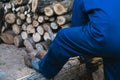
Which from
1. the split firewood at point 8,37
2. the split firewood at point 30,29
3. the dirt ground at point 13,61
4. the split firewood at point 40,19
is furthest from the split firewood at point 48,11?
the split firewood at point 8,37

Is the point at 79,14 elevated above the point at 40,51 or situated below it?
above

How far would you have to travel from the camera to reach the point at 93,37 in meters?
2.58

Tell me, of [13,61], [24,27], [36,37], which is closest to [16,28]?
[24,27]

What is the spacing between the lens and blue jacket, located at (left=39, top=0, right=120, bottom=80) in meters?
2.53

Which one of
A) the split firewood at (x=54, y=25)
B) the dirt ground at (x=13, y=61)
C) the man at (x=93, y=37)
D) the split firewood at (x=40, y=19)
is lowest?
the dirt ground at (x=13, y=61)

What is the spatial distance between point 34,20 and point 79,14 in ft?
5.50

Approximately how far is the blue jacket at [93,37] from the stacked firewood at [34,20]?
128 cm

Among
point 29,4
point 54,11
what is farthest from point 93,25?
point 29,4

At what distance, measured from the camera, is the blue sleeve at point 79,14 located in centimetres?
274

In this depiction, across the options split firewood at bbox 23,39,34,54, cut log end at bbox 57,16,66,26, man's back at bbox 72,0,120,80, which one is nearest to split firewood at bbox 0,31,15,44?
split firewood at bbox 23,39,34,54

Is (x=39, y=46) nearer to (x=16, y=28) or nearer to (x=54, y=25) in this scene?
(x=54, y=25)

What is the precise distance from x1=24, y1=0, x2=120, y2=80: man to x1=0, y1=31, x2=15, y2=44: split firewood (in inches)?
77.2

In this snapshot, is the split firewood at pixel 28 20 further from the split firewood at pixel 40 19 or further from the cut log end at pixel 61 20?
the cut log end at pixel 61 20

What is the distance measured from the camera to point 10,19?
184 inches
